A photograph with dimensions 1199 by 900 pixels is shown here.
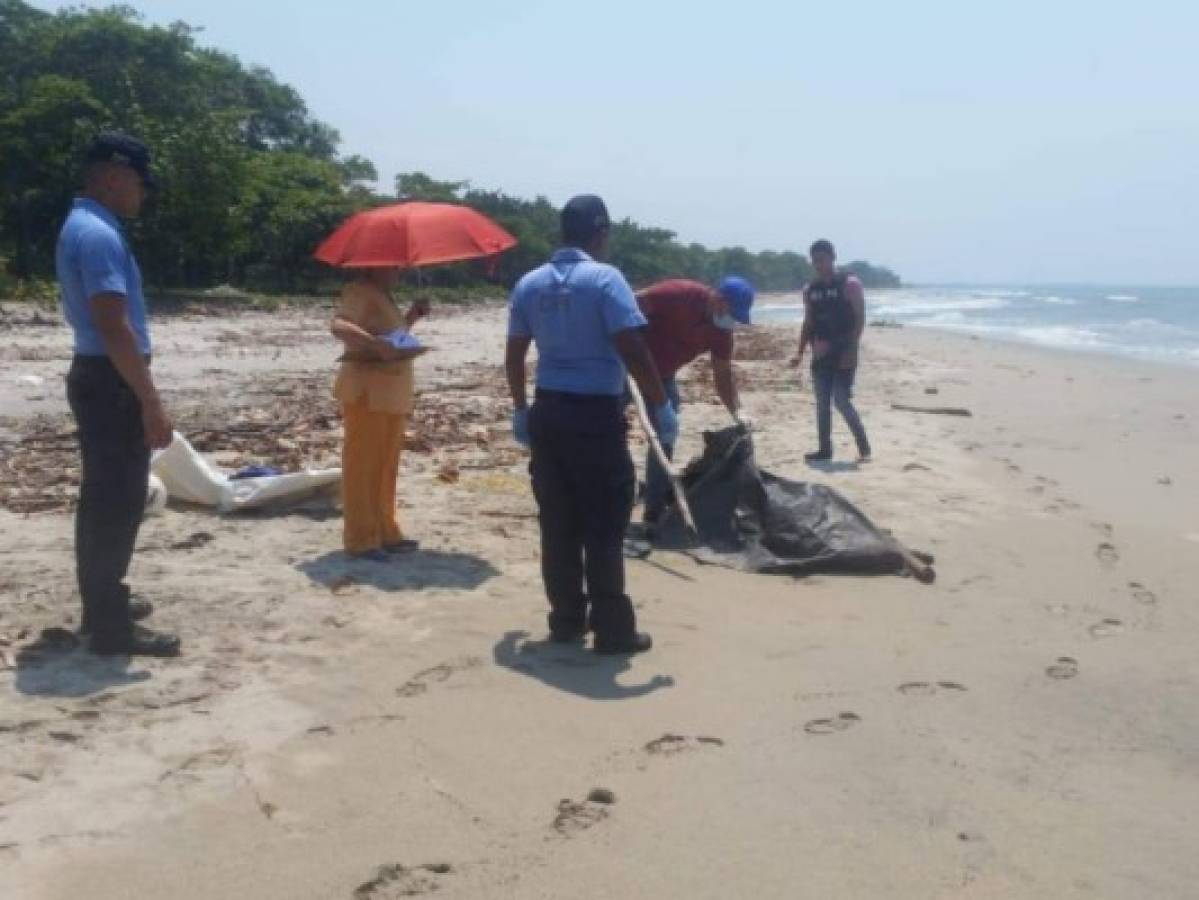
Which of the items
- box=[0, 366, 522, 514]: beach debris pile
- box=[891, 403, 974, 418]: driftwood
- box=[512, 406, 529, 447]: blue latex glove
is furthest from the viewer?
box=[891, 403, 974, 418]: driftwood

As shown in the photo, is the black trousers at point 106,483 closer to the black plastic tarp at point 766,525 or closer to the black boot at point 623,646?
the black boot at point 623,646

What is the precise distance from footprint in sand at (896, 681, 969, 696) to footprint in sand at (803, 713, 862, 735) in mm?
356

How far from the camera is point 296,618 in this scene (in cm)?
480

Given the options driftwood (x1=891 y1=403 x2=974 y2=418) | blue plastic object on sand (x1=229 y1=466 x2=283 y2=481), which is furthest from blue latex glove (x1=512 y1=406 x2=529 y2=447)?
driftwood (x1=891 y1=403 x2=974 y2=418)

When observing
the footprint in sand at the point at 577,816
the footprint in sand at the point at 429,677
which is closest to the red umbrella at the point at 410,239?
the footprint in sand at the point at 429,677

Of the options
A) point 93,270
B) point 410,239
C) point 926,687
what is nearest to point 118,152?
point 93,270

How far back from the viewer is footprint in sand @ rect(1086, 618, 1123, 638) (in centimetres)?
523

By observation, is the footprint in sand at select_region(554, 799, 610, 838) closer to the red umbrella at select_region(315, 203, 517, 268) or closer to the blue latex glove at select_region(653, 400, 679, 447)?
the blue latex glove at select_region(653, 400, 679, 447)

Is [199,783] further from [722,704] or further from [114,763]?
[722,704]

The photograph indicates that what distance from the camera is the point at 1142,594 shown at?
19.6 feet

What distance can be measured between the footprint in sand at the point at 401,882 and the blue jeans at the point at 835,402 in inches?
270

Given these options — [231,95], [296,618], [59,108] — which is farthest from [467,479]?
[231,95]

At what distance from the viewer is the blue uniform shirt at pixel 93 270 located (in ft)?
12.9

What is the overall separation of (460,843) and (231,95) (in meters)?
47.5
